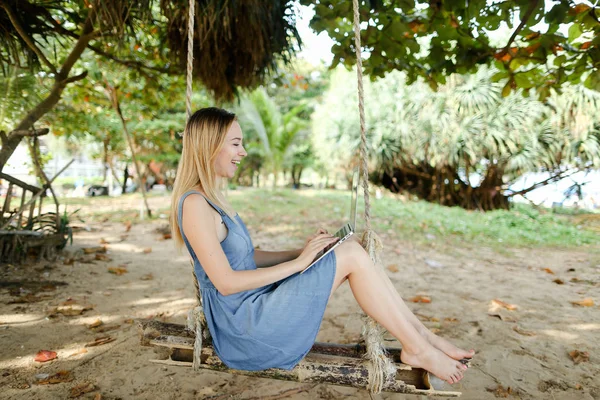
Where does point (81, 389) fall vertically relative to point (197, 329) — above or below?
below

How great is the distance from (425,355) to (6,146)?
11.6 feet

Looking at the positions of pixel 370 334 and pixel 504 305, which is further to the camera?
pixel 504 305

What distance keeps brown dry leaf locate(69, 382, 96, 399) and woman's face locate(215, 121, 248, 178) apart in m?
1.24

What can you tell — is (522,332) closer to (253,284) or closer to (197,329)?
(253,284)

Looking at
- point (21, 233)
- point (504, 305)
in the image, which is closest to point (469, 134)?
point (504, 305)

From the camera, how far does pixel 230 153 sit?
1.61 metres

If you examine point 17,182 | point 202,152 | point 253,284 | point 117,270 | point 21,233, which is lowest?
point 117,270

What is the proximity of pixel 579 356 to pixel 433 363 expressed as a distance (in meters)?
1.36

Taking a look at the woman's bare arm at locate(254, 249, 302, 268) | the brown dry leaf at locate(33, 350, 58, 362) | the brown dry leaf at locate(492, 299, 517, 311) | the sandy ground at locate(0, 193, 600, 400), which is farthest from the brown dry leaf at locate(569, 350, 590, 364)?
the brown dry leaf at locate(33, 350, 58, 362)

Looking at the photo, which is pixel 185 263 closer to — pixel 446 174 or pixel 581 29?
pixel 581 29

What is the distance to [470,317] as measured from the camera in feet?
A: 9.48

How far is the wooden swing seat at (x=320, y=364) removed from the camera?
141 centimetres

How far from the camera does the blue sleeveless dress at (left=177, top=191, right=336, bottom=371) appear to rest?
1.46 meters

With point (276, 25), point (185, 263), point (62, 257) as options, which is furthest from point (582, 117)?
point (62, 257)
